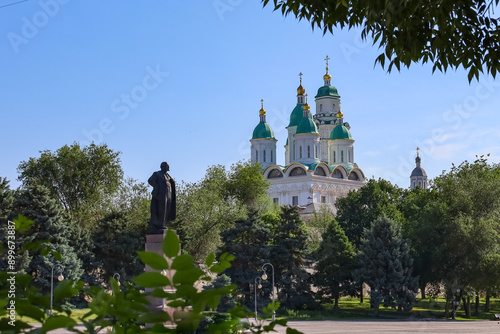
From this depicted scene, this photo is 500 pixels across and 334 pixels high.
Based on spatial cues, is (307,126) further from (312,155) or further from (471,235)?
(471,235)

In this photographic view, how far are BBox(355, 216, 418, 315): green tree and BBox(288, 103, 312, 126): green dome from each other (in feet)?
188

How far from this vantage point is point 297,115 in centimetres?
9594

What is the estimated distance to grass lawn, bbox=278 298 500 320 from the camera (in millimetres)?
36719

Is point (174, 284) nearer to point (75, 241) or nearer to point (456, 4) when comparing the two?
point (456, 4)

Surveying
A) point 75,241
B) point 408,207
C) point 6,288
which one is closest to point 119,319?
point 6,288

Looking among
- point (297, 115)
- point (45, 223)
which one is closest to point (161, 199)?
point (45, 223)

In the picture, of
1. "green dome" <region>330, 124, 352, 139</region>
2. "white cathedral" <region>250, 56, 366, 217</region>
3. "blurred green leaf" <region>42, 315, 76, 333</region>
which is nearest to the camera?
"blurred green leaf" <region>42, 315, 76, 333</region>

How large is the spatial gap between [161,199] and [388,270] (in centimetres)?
2085

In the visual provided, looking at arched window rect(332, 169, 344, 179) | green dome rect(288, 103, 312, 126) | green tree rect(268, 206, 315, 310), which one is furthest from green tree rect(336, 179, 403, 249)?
green dome rect(288, 103, 312, 126)

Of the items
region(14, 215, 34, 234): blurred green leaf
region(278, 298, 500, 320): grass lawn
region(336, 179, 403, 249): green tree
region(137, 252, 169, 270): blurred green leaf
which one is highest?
region(336, 179, 403, 249): green tree

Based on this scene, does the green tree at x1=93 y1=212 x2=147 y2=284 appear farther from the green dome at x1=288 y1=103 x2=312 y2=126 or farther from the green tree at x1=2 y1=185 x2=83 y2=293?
the green dome at x1=288 y1=103 x2=312 y2=126

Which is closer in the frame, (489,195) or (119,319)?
(119,319)

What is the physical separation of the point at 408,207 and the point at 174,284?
48.9 m

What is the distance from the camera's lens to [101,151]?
45594 mm
